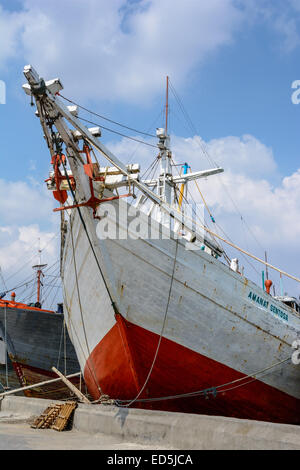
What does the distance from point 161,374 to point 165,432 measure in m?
3.15

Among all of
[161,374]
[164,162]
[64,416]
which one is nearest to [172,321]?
[161,374]

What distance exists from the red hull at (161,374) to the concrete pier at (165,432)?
154 cm

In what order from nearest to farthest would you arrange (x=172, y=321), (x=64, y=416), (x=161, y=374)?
(x=64, y=416)
(x=161, y=374)
(x=172, y=321)

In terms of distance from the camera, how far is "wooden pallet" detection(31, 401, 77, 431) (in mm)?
6144

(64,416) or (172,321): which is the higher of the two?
(172,321)

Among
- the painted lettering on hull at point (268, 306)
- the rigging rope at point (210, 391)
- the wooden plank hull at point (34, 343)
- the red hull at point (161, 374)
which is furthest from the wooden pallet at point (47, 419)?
the wooden plank hull at point (34, 343)

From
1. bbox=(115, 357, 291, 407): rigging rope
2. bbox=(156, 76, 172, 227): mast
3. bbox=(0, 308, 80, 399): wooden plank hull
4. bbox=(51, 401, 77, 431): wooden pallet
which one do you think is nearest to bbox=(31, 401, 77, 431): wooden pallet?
bbox=(51, 401, 77, 431): wooden pallet

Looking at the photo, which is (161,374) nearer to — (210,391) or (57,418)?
(210,391)

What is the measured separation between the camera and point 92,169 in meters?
7.78

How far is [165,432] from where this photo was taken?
186 inches

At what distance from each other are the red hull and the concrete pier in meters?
1.54

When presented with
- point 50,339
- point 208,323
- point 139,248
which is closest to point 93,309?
point 139,248

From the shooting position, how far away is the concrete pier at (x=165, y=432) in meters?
3.90

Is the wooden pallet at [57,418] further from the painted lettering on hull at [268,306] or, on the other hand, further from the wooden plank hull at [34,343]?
the wooden plank hull at [34,343]
